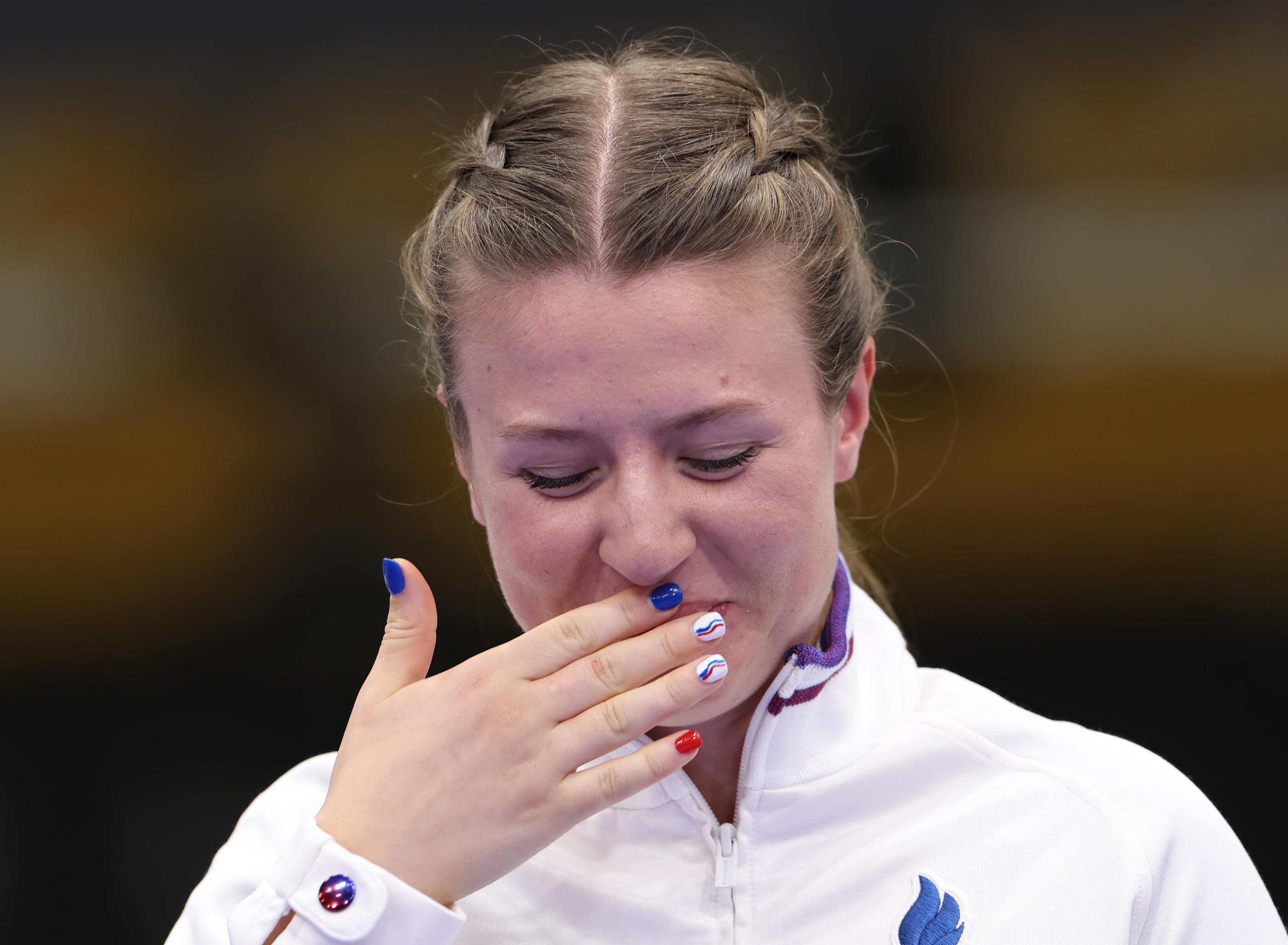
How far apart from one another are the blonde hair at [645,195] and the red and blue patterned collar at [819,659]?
0.90ft

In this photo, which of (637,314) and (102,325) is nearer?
(637,314)

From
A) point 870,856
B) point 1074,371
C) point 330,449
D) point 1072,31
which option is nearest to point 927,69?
point 1072,31

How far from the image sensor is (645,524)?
3.96 feet

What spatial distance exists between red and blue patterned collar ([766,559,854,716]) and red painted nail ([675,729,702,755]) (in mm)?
172

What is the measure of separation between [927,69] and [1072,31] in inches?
17.7

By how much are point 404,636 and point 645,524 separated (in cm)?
31

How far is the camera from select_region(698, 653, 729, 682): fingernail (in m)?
1.23

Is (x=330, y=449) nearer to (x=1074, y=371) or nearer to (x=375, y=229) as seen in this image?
(x=375, y=229)

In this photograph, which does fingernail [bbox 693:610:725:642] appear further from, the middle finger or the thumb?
the thumb

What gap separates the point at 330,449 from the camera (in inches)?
135

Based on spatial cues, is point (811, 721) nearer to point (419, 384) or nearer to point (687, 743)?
point (687, 743)

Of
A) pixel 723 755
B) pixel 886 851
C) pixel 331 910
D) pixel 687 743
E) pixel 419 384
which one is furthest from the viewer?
pixel 419 384

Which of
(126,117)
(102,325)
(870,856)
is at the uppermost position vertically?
(126,117)

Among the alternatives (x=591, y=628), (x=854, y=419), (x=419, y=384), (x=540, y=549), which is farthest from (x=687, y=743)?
(x=419, y=384)
